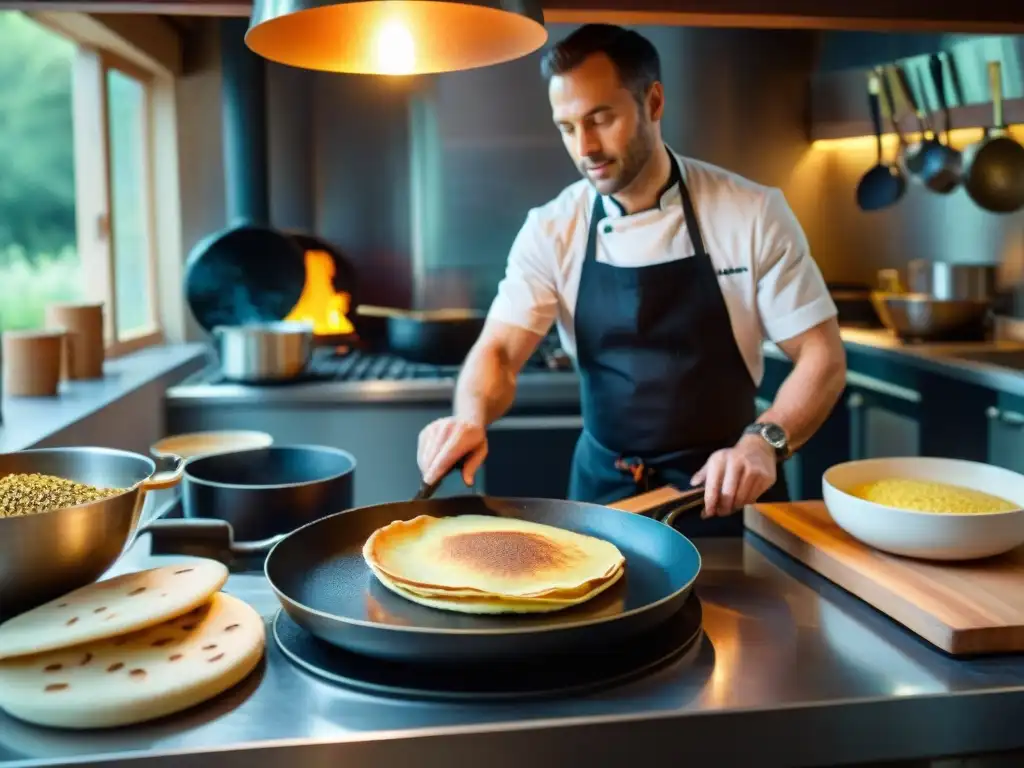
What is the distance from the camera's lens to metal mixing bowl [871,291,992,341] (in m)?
3.19

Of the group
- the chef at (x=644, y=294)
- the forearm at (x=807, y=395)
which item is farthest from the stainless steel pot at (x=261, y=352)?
the forearm at (x=807, y=395)

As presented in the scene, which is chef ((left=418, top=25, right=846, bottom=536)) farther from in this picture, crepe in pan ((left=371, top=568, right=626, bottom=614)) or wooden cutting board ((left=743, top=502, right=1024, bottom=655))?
crepe in pan ((left=371, top=568, right=626, bottom=614))

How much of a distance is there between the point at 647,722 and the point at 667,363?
1296mm

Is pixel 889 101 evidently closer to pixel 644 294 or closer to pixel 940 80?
pixel 940 80

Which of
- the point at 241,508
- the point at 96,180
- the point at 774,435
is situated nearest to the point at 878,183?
the point at 774,435

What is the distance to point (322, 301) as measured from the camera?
3650 mm

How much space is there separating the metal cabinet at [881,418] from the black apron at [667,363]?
1.21 metres

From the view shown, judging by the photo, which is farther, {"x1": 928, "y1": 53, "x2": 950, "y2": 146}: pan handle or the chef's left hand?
{"x1": 928, "y1": 53, "x2": 950, "y2": 146}: pan handle

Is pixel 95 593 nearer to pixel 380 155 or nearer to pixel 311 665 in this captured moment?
pixel 311 665

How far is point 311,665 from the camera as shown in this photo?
92cm

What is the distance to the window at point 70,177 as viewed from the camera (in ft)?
9.07

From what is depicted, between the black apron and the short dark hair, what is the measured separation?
0.72ft

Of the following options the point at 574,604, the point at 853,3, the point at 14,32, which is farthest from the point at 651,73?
the point at 14,32

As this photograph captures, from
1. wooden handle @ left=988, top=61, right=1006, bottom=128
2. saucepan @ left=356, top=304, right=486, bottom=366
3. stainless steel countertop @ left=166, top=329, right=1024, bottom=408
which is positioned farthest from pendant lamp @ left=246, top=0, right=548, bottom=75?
wooden handle @ left=988, top=61, right=1006, bottom=128
